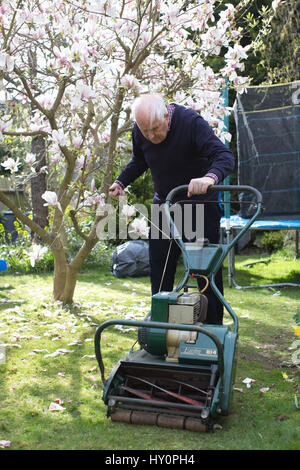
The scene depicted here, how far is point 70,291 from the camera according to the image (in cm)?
475

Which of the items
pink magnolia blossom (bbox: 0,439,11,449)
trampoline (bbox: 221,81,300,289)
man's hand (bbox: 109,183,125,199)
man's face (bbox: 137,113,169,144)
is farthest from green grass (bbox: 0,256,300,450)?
man's face (bbox: 137,113,169,144)

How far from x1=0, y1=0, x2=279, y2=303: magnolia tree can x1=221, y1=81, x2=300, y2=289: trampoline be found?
1.65 meters

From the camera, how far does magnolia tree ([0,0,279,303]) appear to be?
3768mm

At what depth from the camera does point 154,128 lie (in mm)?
2676

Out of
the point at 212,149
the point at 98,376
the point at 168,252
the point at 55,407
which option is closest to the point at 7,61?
the point at 212,149

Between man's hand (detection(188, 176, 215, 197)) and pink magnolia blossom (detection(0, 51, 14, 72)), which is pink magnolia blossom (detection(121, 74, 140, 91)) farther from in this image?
man's hand (detection(188, 176, 215, 197))

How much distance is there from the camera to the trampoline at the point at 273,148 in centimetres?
627

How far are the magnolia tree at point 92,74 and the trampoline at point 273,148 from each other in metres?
1.65

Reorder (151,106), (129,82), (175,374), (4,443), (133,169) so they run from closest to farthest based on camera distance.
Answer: (4,443), (175,374), (151,106), (133,169), (129,82)

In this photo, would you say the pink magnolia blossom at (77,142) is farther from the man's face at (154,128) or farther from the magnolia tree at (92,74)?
the man's face at (154,128)

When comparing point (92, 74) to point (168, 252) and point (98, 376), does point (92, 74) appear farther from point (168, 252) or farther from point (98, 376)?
point (98, 376)

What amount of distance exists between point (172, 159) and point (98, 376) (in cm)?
130

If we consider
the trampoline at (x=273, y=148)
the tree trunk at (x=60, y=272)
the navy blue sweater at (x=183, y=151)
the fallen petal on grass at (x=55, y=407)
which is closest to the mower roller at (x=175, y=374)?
the fallen petal on grass at (x=55, y=407)
